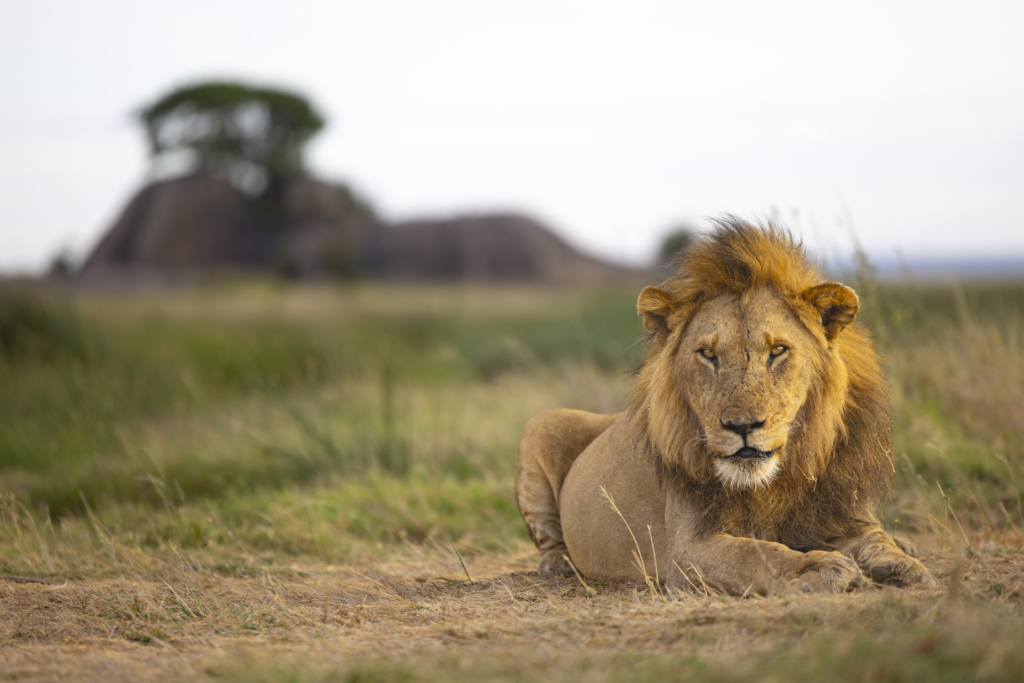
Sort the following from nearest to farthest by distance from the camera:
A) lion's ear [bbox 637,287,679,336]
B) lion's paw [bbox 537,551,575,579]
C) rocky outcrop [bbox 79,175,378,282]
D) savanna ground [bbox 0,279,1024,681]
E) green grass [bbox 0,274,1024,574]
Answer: savanna ground [bbox 0,279,1024,681], lion's ear [bbox 637,287,679,336], lion's paw [bbox 537,551,575,579], green grass [bbox 0,274,1024,574], rocky outcrop [bbox 79,175,378,282]

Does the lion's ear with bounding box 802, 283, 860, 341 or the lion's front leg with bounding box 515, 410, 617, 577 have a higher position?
the lion's ear with bounding box 802, 283, 860, 341

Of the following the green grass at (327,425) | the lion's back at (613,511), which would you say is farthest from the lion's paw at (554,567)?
the green grass at (327,425)

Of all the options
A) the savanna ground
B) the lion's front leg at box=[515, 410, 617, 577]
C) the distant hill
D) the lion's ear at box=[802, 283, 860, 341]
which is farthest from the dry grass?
the distant hill

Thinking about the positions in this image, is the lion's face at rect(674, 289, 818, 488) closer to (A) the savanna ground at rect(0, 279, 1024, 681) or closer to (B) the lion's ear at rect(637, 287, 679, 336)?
(B) the lion's ear at rect(637, 287, 679, 336)

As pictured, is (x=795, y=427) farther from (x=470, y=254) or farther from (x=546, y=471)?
(x=470, y=254)

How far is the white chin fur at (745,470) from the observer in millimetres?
3453

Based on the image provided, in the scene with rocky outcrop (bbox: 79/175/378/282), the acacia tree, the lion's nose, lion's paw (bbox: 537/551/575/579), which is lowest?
lion's paw (bbox: 537/551/575/579)

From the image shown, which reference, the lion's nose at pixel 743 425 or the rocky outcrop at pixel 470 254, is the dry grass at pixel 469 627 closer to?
the lion's nose at pixel 743 425

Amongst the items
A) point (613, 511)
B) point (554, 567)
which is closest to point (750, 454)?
point (613, 511)

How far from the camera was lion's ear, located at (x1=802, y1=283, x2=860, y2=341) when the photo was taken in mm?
3637

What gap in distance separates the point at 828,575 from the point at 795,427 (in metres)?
0.62

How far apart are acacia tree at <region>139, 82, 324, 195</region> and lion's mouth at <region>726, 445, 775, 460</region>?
36439 millimetres

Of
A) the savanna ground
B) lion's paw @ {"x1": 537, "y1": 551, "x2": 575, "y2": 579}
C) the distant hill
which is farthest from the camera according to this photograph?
the distant hill

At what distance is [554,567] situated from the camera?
4906 mm
